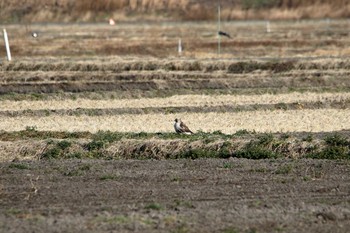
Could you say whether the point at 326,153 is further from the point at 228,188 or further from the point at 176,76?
the point at 176,76

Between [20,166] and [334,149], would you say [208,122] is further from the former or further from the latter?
[20,166]

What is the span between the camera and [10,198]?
46.2ft

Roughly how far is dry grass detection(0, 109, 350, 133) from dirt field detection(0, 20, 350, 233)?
5 centimetres

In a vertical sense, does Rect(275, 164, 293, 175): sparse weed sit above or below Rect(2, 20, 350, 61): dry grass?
above

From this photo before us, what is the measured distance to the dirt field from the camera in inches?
511

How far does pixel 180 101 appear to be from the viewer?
2734 centimetres

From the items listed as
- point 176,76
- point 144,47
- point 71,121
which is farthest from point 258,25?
point 71,121

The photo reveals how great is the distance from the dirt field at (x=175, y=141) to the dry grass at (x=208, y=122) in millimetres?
54

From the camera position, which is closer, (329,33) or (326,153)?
(326,153)

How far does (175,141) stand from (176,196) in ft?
15.1

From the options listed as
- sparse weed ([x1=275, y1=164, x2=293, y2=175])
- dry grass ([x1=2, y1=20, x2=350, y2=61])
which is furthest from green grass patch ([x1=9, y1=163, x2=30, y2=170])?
dry grass ([x1=2, y1=20, x2=350, y2=61])

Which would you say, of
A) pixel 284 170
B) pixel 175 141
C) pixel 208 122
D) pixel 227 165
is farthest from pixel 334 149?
pixel 208 122

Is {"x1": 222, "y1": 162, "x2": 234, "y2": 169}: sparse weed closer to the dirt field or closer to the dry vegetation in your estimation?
the dirt field

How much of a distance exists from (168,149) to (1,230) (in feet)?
22.4
